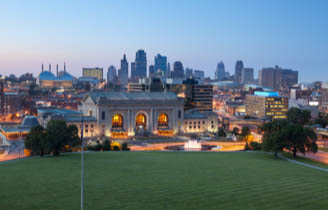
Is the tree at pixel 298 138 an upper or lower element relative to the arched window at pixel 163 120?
lower

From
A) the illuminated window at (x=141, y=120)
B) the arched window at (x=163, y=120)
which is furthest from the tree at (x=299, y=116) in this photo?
the illuminated window at (x=141, y=120)

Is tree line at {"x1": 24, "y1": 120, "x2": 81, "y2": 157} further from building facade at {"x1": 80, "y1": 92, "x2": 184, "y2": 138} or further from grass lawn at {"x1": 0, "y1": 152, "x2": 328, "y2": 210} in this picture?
building facade at {"x1": 80, "y1": 92, "x2": 184, "y2": 138}

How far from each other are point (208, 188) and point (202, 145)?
3113 inches

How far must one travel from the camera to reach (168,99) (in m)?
144

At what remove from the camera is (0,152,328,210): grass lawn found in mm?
31438

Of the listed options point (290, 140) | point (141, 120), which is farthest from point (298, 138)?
point (141, 120)

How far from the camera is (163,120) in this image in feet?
483

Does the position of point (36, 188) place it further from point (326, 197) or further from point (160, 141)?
point (160, 141)

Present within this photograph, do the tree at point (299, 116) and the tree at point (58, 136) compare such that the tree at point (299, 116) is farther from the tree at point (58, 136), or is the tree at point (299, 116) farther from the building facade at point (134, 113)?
the tree at point (58, 136)

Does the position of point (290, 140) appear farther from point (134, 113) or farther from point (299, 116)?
point (299, 116)

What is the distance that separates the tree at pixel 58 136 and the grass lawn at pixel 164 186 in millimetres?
14220

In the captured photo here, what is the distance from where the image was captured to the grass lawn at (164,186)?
31438 millimetres

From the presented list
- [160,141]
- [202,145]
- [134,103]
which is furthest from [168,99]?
[202,145]

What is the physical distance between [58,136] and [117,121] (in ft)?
229
